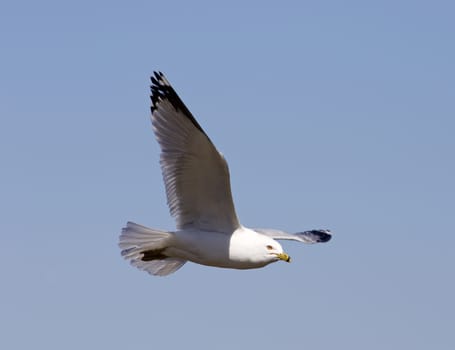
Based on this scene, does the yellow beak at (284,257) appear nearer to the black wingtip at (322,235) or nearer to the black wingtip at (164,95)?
the black wingtip at (164,95)

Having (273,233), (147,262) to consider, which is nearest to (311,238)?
(273,233)

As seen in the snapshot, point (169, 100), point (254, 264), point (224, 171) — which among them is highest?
point (169, 100)

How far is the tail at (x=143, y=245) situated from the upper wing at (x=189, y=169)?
0.86 ft

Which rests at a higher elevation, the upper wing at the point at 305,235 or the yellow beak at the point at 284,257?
the upper wing at the point at 305,235

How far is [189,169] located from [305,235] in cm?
340

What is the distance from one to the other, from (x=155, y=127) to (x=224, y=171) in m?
0.80

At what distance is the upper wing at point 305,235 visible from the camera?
1265cm

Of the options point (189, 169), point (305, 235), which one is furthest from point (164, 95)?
point (305, 235)

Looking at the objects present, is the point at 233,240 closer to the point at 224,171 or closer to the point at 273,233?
the point at 224,171

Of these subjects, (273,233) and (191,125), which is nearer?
(191,125)

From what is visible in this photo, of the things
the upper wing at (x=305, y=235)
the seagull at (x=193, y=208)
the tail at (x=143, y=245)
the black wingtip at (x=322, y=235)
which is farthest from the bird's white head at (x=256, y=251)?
the black wingtip at (x=322, y=235)

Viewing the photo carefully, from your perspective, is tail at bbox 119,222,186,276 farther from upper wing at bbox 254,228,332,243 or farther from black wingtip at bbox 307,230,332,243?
black wingtip at bbox 307,230,332,243

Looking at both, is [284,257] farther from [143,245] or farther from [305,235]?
[305,235]

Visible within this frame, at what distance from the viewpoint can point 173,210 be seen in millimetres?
11125
